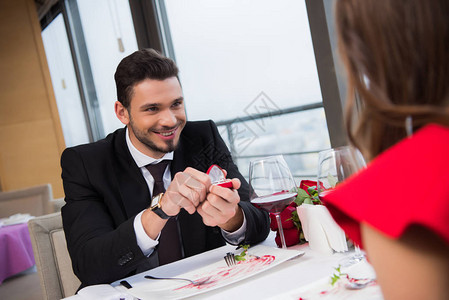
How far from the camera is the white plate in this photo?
3.28ft

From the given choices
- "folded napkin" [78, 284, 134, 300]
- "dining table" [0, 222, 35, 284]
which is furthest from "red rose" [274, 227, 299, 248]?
"dining table" [0, 222, 35, 284]

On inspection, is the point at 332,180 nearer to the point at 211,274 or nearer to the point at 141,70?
the point at 211,274

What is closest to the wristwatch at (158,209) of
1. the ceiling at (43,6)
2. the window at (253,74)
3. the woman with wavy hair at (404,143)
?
the woman with wavy hair at (404,143)

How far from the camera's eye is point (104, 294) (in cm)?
Result: 105

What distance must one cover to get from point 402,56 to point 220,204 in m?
0.87

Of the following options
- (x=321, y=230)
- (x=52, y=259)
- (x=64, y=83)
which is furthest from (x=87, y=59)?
(x=321, y=230)

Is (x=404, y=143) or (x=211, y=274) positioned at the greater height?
(x=404, y=143)

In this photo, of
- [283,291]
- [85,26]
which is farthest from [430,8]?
[85,26]

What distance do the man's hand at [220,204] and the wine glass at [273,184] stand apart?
0.34 feet

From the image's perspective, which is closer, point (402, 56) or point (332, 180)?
point (402, 56)

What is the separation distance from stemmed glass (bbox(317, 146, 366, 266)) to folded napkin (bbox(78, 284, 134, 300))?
529mm

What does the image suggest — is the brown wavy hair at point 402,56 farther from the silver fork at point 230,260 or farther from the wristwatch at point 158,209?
the wristwatch at point 158,209

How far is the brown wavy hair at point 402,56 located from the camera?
1.47 ft

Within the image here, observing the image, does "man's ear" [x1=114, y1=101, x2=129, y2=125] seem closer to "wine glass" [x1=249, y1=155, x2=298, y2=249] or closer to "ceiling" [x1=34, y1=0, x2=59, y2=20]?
"wine glass" [x1=249, y1=155, x2=298, y2=249]
